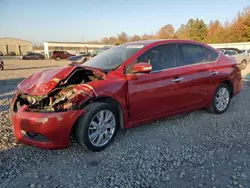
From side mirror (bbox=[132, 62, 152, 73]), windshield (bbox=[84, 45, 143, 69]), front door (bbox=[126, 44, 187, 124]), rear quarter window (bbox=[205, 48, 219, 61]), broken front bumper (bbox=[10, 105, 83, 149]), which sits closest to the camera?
broken front bumper (bbox=[10, 105, 83, 149])

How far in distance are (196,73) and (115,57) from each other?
1564mm

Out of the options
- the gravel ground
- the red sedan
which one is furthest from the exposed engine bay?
the gravel ground

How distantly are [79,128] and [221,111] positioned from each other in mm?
3319

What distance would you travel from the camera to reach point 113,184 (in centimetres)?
250

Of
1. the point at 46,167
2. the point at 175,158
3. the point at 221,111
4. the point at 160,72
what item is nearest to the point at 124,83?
the point at 160,72

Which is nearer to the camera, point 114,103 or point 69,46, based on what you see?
point 114,103

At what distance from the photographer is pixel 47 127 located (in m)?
2.87

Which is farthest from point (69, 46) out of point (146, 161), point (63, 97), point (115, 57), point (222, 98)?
point (146, 161)

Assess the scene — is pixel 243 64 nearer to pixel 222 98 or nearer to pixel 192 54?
pixel 222 98

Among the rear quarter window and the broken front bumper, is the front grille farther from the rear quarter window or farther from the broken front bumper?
the rear quarter window

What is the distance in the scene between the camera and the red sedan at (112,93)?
9.77 feet

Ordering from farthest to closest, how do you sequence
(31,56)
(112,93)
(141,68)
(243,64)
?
(31,56)
(243,64)
(141,68)
(112,93)

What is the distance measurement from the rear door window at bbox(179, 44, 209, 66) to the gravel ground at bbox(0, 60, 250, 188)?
123 centimetres

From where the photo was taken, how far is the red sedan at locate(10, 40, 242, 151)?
2.98 m
